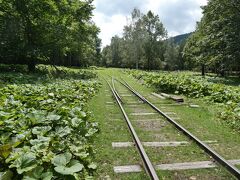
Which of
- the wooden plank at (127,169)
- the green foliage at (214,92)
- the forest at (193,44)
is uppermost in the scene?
the forest at (193,44)

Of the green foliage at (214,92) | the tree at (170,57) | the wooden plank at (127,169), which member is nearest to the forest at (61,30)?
the green foliage at (214,92)

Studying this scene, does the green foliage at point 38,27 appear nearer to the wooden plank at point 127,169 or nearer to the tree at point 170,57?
the wooden plank at point 127,169

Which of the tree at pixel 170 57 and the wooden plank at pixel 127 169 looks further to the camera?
the tree at pixel 170 57

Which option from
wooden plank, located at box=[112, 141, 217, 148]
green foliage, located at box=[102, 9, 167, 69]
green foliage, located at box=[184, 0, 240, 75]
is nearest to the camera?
wooden plank, located at box=[112, 141, 217, 148]

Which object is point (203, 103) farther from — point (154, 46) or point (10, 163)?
point (154, 46)

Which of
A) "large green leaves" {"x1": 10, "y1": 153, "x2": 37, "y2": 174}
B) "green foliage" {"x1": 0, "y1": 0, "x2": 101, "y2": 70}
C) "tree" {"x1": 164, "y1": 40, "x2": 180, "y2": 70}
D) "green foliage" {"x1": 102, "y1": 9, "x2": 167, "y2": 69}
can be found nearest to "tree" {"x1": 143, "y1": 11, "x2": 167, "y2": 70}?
"green foliage" {"x1": 102, "y1": 9, "x2": 167, "y2": 69}

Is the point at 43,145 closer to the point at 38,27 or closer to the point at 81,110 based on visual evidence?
the point at 81,110

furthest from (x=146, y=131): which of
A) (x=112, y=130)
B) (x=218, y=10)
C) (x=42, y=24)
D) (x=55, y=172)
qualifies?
(x=218, y=10)

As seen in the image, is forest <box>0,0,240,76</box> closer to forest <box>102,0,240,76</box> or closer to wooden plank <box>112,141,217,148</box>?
forest <box>102,0,240,76</box>

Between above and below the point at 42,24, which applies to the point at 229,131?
below

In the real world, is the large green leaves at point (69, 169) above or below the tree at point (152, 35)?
below

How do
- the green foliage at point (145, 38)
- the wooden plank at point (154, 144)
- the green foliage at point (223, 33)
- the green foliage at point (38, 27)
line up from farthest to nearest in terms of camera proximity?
the green foliage at point (145, 38) < the green foliage at point (223, 33) < the green foliage at point (38, 27) < the wooden plank at point (154, 144)

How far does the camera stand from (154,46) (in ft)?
206

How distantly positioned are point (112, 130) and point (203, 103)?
6.60m
